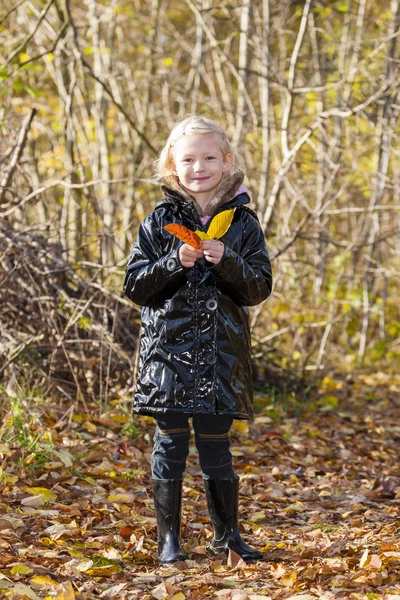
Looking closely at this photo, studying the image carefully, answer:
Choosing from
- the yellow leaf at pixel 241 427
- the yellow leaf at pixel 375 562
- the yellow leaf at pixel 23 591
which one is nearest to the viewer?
the yellow leaf at pixel 23 591

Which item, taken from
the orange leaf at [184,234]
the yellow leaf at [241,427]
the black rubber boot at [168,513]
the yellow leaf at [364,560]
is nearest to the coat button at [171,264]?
the orange leaf at [184,234]

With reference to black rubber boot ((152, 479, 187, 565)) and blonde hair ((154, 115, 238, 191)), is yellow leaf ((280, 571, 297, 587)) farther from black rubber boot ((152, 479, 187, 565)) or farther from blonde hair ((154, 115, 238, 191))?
blonde hair ((154, 115, 238, 191))

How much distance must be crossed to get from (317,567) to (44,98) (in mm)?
7271

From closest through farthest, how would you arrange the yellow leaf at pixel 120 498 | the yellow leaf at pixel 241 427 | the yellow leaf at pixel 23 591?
the yellow leaf at pixel 23 591 → the yellow leaf at pixel 120 498 → the yellow leaf at pixel 241 427

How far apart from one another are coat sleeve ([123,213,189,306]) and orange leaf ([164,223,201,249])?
3.0 inches

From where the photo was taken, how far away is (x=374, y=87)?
24.3ft

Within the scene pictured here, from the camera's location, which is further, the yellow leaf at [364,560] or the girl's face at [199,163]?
the girl's face at [199,163]

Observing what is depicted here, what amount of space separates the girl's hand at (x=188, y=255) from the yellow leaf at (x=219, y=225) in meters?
0.08

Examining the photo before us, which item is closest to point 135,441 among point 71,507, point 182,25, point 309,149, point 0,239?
point 71,507

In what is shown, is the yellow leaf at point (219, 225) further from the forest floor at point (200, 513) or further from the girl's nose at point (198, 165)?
the forest floor at point (200, 513)

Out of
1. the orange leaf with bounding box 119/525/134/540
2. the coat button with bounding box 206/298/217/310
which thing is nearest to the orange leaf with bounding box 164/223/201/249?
the coat button with bounding box 206/298/217/310

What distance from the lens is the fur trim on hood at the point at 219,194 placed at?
302 cm

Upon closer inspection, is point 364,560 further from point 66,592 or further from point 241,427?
point 241,427

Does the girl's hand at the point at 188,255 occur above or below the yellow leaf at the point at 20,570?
above
